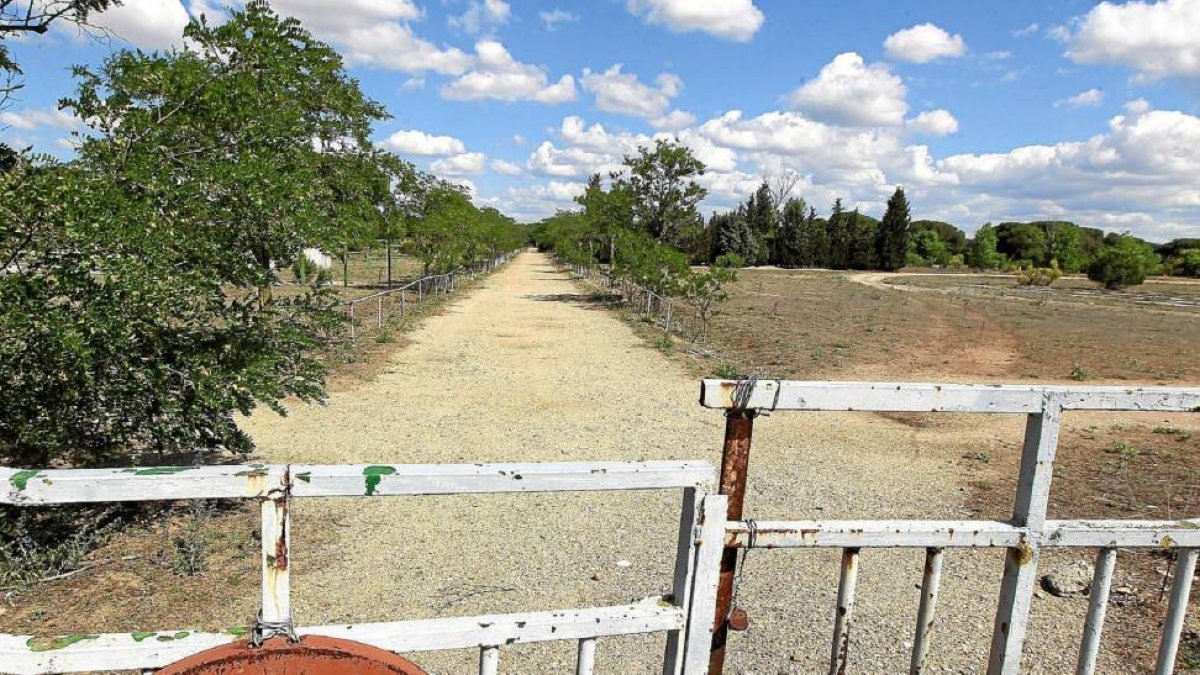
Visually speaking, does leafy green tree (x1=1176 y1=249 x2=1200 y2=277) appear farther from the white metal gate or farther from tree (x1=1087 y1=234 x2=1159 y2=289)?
the white metal gate

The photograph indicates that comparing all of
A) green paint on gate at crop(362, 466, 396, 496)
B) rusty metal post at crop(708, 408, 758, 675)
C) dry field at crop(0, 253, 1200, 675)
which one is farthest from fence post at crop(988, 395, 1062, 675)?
dry field at crop(0, 253, 1200, 675)

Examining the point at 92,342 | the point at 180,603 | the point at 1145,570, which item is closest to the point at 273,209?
the point at 92,342

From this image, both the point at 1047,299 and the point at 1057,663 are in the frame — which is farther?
the point at 1047,299

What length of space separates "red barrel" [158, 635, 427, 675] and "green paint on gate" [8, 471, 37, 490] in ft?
1.68

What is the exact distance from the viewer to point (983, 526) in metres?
2.06

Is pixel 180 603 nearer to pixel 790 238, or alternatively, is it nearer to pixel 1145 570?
pixel 1145 570

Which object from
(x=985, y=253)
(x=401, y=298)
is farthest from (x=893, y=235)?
(x=401, y=298)

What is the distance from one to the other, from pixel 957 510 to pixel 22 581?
22.9ft

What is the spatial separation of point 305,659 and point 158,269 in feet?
10.4

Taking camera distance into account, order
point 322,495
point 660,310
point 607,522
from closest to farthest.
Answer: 1. point 322,495
2. point 607,522
3. point 660,310

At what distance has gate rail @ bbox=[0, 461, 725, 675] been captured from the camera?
151cm

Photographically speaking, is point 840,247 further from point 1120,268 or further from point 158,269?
point 158,269

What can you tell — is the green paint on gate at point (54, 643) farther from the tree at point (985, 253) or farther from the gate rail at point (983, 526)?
the tree at point (985, 253)

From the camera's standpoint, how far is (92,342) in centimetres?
388
